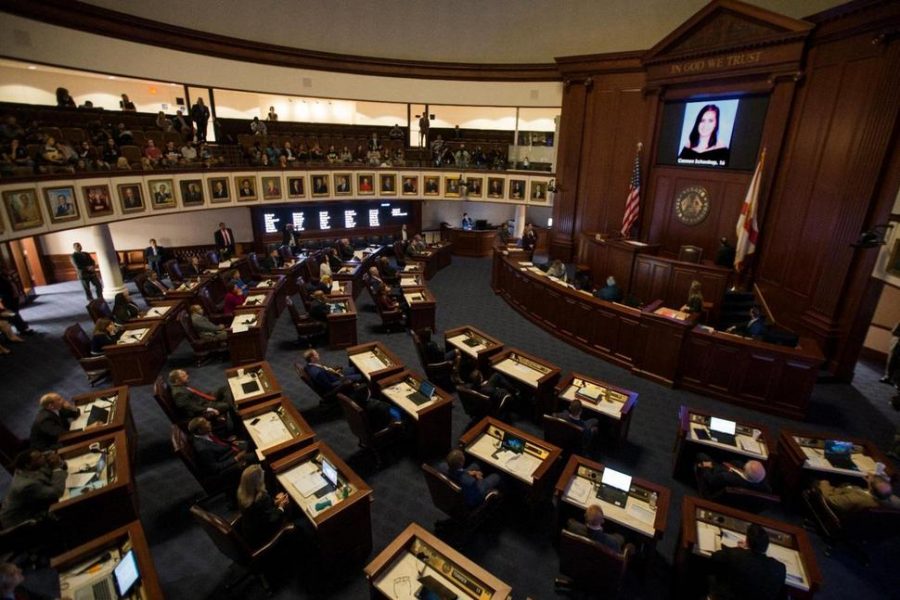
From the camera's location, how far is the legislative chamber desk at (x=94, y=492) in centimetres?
442

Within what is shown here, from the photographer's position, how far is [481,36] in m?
13.9

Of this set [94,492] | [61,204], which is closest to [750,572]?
[94,492]

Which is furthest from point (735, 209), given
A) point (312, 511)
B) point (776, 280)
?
point (312, 511)

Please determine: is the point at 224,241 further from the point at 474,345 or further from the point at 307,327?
the point at 474,345

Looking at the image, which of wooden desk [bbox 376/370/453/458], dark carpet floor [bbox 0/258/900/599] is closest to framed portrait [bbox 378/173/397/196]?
dark carpet floor [bbox 0/258/900/599]

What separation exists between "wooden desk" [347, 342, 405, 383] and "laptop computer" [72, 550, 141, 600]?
3618 millimetres

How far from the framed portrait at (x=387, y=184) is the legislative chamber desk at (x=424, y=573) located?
1454 centimetres

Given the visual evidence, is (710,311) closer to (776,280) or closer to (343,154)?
(776,280)

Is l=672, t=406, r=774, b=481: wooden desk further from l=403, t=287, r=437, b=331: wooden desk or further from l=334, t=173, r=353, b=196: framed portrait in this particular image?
l=334, t=173, r=353, b=196: framed portrait

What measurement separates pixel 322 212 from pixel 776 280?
595 inches

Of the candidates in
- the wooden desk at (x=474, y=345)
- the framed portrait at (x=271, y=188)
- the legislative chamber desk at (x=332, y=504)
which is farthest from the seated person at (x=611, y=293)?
the framed portrait at (x=271, y=188)

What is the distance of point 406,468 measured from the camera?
19.9ft

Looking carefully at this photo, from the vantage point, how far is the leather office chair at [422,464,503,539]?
14.7 feet

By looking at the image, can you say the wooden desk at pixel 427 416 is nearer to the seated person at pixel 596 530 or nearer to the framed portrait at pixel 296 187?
the seated person at pixel 596 530
